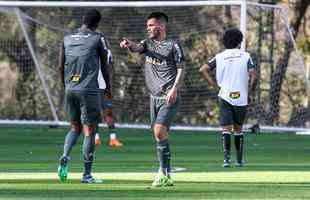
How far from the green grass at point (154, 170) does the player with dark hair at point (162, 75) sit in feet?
2.08

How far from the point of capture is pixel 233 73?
2016 centimetres

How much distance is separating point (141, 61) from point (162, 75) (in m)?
18.9

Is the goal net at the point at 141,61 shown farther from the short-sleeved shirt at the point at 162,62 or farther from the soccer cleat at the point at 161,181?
the soccer cleat at the point at 161,181


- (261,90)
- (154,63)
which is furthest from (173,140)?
(154,63)

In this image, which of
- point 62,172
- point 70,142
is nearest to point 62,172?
point 62,172

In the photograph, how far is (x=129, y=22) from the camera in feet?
115

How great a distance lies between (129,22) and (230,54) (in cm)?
1517

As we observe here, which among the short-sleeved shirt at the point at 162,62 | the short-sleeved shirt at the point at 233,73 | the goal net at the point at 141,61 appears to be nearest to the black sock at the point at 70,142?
the short-sleeved shirt at the point at 162,62

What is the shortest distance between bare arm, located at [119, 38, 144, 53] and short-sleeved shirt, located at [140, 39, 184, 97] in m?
0.08

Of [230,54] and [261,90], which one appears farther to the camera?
[261,90]

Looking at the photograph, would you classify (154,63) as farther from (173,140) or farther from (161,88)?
(173,140)

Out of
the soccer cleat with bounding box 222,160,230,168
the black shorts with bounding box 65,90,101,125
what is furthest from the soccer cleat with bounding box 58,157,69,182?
the soccer cleat with bounding box 222,160,230,168

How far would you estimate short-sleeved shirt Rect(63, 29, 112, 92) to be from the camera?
16.4m

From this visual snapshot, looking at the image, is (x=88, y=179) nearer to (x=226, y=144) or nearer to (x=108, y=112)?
(x=226, y=144)
